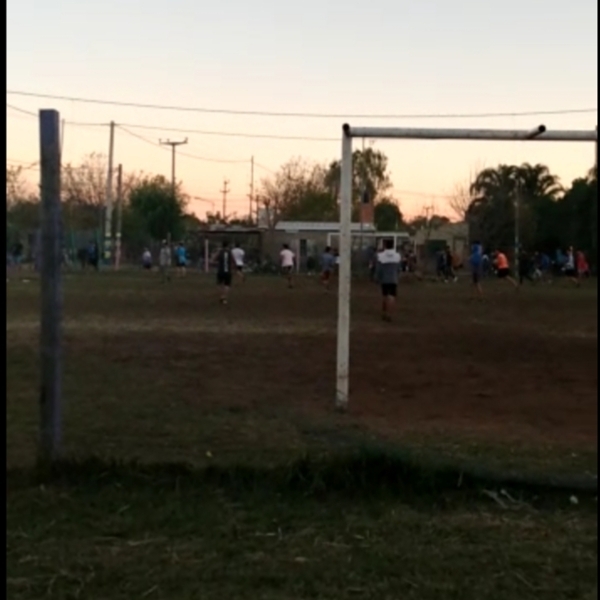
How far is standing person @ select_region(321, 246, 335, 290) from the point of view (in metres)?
24.4

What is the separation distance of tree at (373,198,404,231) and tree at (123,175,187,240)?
122ft

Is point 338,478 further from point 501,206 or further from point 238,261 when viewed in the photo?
point 238,261

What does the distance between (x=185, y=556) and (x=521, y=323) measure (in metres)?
13.0

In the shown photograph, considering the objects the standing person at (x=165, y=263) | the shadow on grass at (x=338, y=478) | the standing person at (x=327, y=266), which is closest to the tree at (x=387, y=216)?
the shadow on grass at (x=338, y=478)

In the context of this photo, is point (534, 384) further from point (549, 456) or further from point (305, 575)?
point (305, 575)

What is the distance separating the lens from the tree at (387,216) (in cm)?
1041

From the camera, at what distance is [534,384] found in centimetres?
1003

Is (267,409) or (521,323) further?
(521,323)

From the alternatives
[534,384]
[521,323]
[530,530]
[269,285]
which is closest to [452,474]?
[530,530]

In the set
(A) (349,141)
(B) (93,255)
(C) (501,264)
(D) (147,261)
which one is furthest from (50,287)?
(D) (147,261)

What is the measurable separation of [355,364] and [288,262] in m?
17.4

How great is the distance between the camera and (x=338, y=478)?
5.77 m

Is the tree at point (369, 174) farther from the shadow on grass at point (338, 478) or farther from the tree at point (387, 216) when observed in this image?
the shadow on grass at point (338, 478)

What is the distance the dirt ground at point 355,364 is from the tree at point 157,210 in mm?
28260
